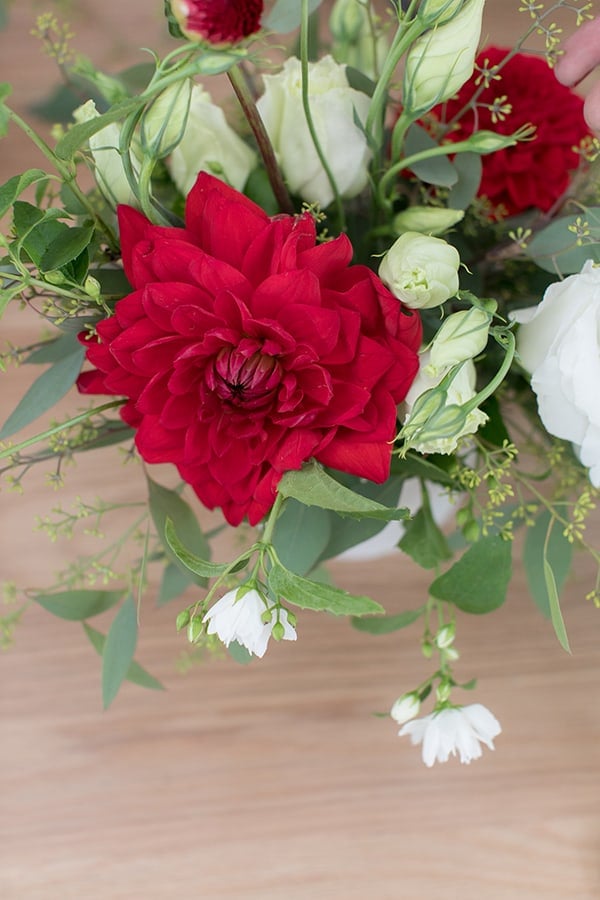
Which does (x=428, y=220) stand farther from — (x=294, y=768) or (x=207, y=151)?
(x=294, y=768)

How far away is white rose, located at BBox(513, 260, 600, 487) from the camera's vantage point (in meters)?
0.29

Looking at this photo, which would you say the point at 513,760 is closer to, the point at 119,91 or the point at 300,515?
the point at 300,515

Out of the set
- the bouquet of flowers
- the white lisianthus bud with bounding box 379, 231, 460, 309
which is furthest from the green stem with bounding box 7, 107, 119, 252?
the white lisianthus bud with bounding box 379, 231, 460, 309

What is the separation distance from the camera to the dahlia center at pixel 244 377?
27cm

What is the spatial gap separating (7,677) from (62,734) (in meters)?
0.05

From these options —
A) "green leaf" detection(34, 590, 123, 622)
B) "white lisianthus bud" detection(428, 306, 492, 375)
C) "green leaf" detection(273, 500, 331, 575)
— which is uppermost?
"white lisianthus bud" detection(428, 306, 492, 375)

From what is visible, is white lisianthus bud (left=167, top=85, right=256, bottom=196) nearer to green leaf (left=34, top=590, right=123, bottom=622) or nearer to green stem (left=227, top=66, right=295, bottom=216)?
green stem (left=227, top=66, right=295, bottom=216)

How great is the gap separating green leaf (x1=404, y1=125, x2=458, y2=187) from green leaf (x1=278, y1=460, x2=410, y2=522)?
0.12m

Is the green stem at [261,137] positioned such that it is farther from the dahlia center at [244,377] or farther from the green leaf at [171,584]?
the green leaf at [171,584]

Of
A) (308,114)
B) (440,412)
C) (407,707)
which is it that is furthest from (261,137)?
(407,707)

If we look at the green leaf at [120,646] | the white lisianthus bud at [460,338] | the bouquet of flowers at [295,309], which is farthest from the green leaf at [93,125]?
the green leaf at [120,646]

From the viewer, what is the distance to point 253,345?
26 centimetres

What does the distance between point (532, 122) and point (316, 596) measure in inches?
10.2

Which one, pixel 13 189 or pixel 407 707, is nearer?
pixel 13 189
